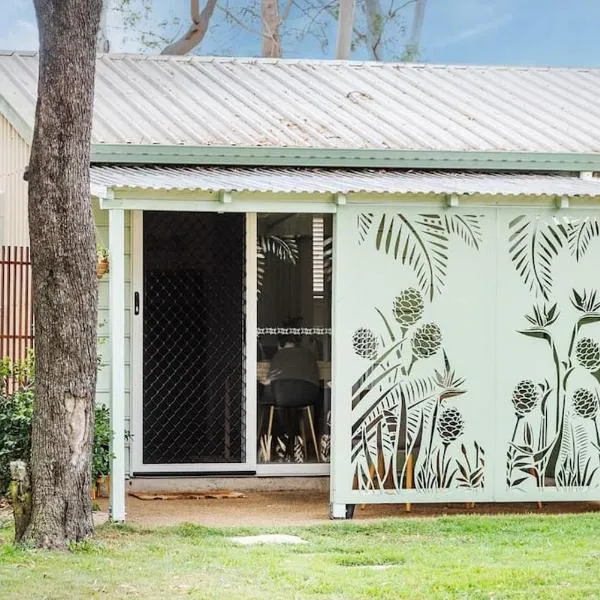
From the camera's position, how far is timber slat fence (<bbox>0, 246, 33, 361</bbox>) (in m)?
12.1

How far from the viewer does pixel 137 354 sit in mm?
11828

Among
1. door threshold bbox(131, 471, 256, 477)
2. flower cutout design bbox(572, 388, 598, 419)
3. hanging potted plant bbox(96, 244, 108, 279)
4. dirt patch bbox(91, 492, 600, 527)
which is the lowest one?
dirt patch bbox(91, 492, 600, 527)

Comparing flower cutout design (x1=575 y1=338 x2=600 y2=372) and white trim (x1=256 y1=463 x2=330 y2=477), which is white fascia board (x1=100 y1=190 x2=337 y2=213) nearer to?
flower cutout design (x1=575 y1=338 x2=600 y2=372)

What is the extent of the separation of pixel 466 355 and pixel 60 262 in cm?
358

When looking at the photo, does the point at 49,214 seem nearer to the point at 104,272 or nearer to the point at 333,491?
the point at 104,272

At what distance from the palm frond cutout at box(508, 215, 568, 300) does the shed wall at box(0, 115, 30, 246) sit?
15.4 feet

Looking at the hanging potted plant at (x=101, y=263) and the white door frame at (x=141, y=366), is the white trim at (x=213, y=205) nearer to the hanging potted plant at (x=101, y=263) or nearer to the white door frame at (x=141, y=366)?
the hanging potted plant at (x=101, y=263)

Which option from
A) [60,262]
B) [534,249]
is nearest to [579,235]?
[534,249]

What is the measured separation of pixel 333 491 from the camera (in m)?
10.3

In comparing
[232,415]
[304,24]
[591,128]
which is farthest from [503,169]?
[304,24]

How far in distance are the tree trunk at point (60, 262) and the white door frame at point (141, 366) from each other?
10.9 feet

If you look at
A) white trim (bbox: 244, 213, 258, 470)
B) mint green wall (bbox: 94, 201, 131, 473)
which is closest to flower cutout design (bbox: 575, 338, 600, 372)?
white trim (bbox: 244, 213, 258, 470)

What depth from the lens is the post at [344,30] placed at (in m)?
24.7

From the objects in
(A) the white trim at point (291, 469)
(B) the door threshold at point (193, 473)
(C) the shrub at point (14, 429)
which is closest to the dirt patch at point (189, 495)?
(B) the door threshold at point (193, 473)
